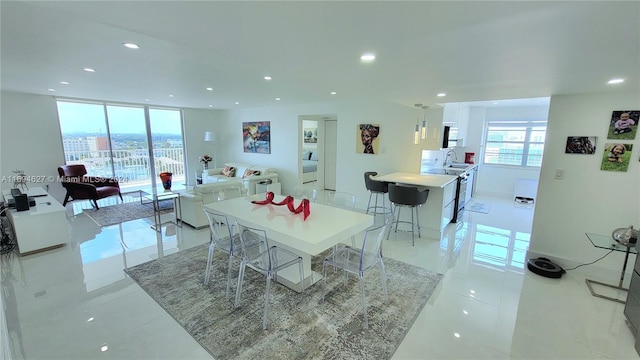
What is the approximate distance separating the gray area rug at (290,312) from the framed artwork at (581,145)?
91.3 inches

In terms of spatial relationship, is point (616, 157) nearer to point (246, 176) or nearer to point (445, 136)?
point (445, 136)

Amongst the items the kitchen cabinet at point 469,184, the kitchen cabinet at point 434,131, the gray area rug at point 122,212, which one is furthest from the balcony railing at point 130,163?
the kitchen cabinet at point 469,184

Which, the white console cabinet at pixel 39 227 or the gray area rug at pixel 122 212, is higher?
the white console cabinet at pixel 39 227

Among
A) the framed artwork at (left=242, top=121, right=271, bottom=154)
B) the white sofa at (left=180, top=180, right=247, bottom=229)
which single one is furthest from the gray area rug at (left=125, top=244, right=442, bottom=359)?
the framed artwork at (left=242, top=121, right=271, bottom=154)

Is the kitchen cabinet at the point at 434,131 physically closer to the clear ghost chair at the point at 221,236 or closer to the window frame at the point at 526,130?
the window frame at the point at 526,130

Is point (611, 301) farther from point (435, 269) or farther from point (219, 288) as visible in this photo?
point (219, 288)

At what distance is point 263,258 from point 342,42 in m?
1.90

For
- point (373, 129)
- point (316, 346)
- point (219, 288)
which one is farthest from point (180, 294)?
point (373, 129)

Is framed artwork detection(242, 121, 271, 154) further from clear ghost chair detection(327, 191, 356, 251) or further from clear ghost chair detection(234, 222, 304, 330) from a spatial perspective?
clear ghost chair detection(234, 222, 304, 330)

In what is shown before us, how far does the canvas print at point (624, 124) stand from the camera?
2.96m

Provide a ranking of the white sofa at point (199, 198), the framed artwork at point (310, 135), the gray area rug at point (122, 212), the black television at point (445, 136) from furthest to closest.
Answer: the framed artwork at point (310, 135) → the black television at point (445, 136) → the gray area rug at point (122, 212) → the white sofa at point (199, 198)

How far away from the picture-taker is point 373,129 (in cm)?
541

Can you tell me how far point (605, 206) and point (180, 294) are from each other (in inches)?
→ 192

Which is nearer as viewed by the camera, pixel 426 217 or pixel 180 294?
pixel 180 294
